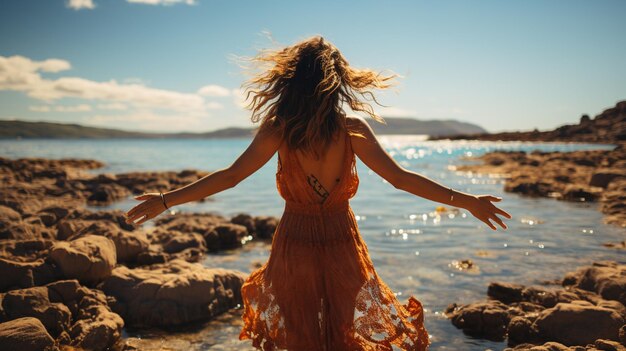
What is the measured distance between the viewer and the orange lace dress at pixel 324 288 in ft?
11.0

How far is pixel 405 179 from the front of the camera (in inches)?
126

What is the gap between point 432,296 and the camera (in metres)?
7.71

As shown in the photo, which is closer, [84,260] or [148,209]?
[148,209]

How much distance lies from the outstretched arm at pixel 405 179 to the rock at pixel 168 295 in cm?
434

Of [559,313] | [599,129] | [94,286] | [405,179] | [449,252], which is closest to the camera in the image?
[405,179]

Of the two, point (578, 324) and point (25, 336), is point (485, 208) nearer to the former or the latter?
point (578, 324)

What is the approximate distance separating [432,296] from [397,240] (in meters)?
4.56

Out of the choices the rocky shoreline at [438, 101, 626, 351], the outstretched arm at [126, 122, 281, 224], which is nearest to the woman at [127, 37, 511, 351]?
the outstretched arm at [126, 122, 281, 224]

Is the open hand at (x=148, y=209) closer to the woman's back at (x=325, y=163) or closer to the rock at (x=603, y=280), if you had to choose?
the woman's back at (x=325, y=163)

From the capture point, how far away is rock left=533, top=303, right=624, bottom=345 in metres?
5.56

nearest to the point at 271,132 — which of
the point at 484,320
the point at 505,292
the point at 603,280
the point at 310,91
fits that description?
the point at 310,91

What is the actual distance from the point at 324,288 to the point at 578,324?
386 cm

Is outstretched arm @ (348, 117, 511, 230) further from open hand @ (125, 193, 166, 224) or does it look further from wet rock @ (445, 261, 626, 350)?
wet rock @ (445, 261, 626, 350)

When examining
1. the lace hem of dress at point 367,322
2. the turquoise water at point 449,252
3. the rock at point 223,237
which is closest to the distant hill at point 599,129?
the turquoise water at point 449,252
